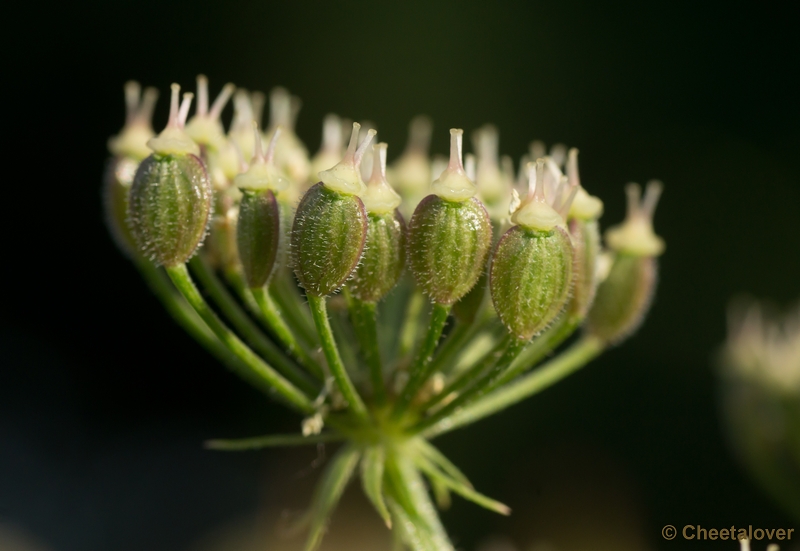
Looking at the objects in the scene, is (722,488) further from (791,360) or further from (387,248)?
(387,248)

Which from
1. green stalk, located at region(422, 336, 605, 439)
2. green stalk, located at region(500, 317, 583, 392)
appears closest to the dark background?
green stalk, located at region(422, 336, 605, 439)

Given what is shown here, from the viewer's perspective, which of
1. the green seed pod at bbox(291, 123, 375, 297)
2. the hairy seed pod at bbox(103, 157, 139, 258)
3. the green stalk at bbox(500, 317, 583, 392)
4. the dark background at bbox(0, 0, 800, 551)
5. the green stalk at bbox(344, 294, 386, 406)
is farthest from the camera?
the dark background at bbox(0, 0, 800, 551)

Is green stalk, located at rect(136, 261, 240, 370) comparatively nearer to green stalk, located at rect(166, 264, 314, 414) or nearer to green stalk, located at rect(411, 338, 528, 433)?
green stalk, located at rect(166, 264, 314, 414)

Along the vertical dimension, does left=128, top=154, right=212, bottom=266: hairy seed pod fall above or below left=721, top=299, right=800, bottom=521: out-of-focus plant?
above

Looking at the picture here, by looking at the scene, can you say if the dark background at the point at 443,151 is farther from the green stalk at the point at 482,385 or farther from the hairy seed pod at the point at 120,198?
the green stalk at the point at 482,385

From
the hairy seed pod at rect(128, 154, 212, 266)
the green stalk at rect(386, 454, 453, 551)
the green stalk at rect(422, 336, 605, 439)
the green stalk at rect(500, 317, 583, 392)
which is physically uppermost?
the hairy seed pod at rect(128, 154, 212, 266)

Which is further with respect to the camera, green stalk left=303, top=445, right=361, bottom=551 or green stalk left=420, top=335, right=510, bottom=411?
green stalk left=303, top=445, right=361, bottom=551

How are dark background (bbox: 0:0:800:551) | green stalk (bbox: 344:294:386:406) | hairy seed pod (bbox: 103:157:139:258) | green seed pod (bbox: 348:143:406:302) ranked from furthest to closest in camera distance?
dark background (bbox: 0:0:800:551) < hairy seed pod (bbox: 103:157:139:258) < green stalk (bbox: 344:294:386:406) < green seed pod (bbox: 348:143:406:302)
